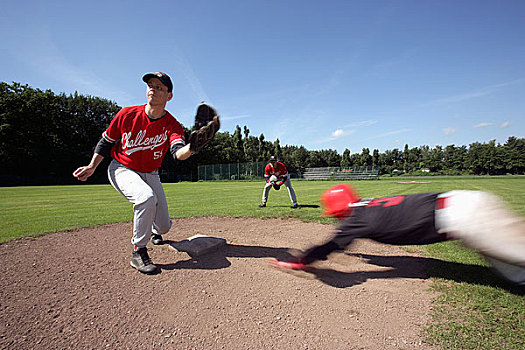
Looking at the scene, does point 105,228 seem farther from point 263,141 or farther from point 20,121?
point 263,141

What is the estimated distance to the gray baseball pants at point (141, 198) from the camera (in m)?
3.35

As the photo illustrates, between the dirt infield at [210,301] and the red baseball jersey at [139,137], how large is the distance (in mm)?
1503

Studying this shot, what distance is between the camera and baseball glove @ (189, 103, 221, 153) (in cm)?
327

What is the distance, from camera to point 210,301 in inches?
102

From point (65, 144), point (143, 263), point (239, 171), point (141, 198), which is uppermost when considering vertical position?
point (65, 144)

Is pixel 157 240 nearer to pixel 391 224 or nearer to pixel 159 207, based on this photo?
pixel 159 207

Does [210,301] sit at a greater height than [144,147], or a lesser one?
lesser

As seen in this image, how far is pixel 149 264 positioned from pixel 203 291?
102cm

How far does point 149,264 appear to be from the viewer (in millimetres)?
3365

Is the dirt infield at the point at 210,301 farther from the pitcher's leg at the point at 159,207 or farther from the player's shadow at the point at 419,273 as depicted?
the pitcher's leg at the point at 159,207

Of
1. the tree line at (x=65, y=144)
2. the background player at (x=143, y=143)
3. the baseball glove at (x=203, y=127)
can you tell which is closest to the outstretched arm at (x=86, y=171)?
the background player at (x=143, y=143)

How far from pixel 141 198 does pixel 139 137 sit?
0.99 meters

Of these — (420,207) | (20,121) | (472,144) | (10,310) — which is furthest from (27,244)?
(472,144)

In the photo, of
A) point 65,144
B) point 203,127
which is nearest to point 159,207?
point 203,127
